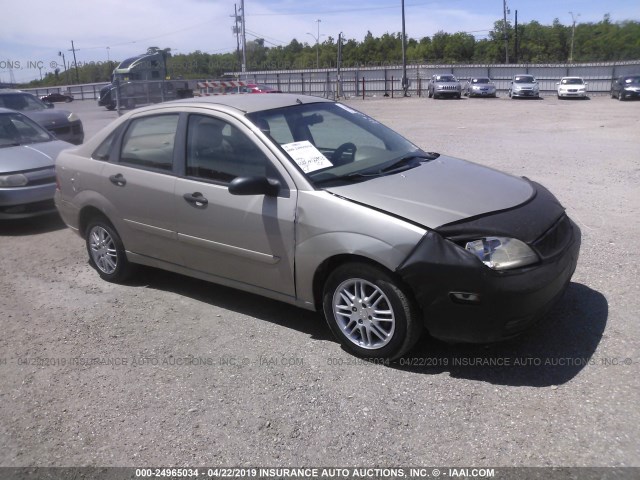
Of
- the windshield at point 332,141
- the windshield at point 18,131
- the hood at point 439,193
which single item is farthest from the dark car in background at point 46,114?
the hood at point 439,193

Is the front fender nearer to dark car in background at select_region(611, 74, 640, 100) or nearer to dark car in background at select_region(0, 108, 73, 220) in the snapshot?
dark car in background at select_region(0, 108, 73, 220)

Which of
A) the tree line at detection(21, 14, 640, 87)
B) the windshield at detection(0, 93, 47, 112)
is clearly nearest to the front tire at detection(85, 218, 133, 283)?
the windshield at detection(0, 93, 47, 112)

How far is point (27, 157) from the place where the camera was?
810 cm

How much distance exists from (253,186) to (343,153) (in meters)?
0.90

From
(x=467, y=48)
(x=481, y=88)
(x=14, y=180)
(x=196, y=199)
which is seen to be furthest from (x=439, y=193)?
(x=467, y=48)

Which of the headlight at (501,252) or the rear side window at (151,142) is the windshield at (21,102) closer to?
the rear side window at (151,142)

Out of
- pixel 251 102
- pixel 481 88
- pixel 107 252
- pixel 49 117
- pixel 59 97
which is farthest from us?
pixel 59 97

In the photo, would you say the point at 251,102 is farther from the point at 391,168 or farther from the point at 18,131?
the point at 18,131

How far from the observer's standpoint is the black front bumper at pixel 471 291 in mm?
3482

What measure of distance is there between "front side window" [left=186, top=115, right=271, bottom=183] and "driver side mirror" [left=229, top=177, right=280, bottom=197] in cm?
19

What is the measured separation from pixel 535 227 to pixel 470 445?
1465mm

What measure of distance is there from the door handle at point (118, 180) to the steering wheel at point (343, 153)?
6.26 feet

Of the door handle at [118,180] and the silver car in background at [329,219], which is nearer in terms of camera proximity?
the silver car in background at [329,219]

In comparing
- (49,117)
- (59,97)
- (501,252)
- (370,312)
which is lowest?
(370,312)
